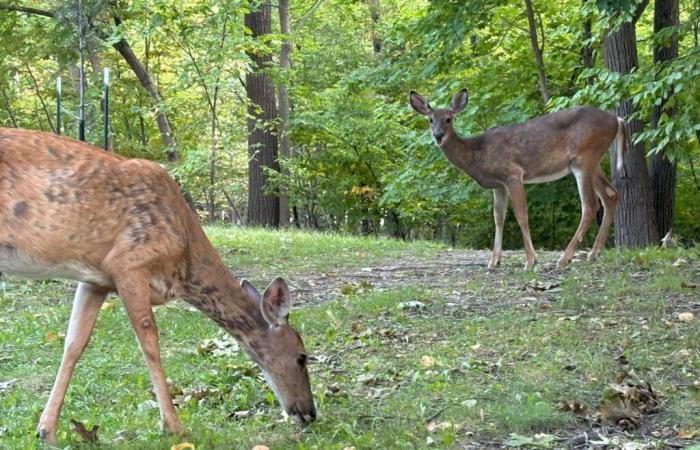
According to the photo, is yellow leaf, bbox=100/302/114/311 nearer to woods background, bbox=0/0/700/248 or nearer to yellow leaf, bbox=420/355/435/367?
yellow leaf, bbox=420/355/435/367

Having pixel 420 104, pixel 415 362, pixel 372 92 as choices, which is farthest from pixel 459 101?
pixel 372 92

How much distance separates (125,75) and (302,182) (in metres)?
6.65

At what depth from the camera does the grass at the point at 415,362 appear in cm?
449

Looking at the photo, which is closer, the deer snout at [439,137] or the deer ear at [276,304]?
the deer ear at [276,304]

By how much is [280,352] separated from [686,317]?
3234mm

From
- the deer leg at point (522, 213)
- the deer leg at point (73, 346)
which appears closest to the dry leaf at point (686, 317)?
the deer leg at point (522, 213)

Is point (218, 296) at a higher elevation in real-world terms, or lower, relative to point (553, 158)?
lower

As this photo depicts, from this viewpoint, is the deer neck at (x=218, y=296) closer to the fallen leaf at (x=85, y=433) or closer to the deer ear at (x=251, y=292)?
the deer ear at (x=251, y=292)

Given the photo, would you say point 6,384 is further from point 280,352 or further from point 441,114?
point 441,114

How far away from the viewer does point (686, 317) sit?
6.44m

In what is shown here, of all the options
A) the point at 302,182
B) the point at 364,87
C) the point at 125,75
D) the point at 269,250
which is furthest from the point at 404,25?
the point at 125,75

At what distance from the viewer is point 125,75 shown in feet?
82.0

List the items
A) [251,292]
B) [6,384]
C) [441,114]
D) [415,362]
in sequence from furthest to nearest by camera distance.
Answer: [441,114]
[415,362]
[6,384]
[251,292]

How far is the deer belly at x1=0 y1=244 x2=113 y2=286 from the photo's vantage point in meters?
4.20
